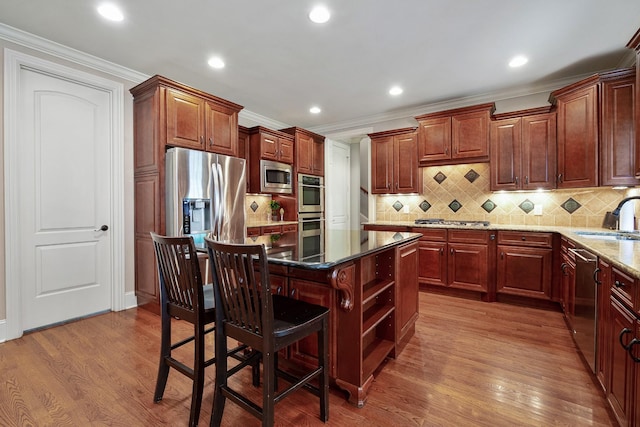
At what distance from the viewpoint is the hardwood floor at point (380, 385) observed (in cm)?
159

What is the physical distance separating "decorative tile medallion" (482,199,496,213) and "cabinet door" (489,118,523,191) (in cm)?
36

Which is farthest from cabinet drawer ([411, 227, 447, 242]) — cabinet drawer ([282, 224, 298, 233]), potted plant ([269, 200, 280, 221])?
potted plant ([269, 200, 280, 221])

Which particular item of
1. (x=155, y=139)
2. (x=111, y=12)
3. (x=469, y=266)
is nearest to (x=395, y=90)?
(x=469, y=266)

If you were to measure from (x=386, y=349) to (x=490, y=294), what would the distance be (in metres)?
2.15

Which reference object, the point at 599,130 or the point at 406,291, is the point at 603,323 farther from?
the point at 599,130

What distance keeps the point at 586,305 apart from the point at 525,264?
1416 millimetres

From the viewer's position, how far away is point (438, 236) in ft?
12.5

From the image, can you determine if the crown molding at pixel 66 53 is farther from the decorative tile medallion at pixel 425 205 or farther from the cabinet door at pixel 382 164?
the decorative tile medallion at pixel 425 205

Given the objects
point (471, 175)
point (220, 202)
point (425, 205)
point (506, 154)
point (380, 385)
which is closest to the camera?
point (380, 385)

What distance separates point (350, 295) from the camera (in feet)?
5.39

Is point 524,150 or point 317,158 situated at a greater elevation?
point 317,158

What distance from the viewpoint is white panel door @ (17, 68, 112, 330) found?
2688 mm

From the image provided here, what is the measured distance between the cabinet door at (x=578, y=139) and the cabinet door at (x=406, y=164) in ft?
5.40

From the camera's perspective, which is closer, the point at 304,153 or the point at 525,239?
the point at 525,239
